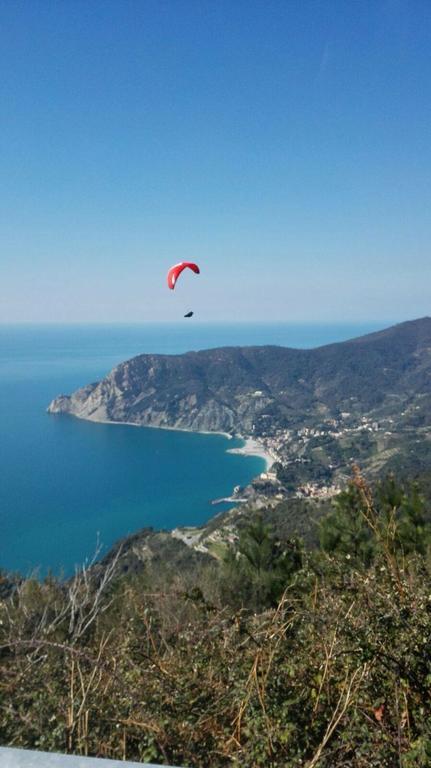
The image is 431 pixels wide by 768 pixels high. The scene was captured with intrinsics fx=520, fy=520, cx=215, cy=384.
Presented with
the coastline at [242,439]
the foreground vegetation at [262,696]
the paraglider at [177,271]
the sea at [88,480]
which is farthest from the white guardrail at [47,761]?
the coastline at [242,439]

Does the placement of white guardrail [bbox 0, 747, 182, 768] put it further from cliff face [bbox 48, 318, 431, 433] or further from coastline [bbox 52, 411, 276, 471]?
cliff face [bbox 48, 318, 431, 433]

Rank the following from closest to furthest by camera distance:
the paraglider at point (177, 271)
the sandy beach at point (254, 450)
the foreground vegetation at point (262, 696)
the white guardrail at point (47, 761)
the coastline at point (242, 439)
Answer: the white guardrail at point (47, 761) → the foreground vegetation at point (262, 696) → the paraglider at point (177, 271) → the sandy beach at point (254, 450) → the coastline at point (242, 439)

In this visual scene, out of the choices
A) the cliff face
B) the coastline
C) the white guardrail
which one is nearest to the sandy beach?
the coastline

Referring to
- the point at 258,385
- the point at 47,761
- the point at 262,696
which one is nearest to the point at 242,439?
the point at 258,385

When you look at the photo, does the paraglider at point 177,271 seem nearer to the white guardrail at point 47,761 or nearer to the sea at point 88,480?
the white guardrail at point 47,761

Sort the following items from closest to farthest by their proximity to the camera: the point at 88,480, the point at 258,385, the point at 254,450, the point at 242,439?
the point at 88,480, the point at 254,450, the point at 242,439, the point at 258,385

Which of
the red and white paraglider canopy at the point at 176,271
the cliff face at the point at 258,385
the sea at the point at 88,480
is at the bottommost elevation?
the sea at the point at 88,480

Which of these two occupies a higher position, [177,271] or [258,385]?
[177,271]

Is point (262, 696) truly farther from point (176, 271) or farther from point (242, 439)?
point (242, 439)
